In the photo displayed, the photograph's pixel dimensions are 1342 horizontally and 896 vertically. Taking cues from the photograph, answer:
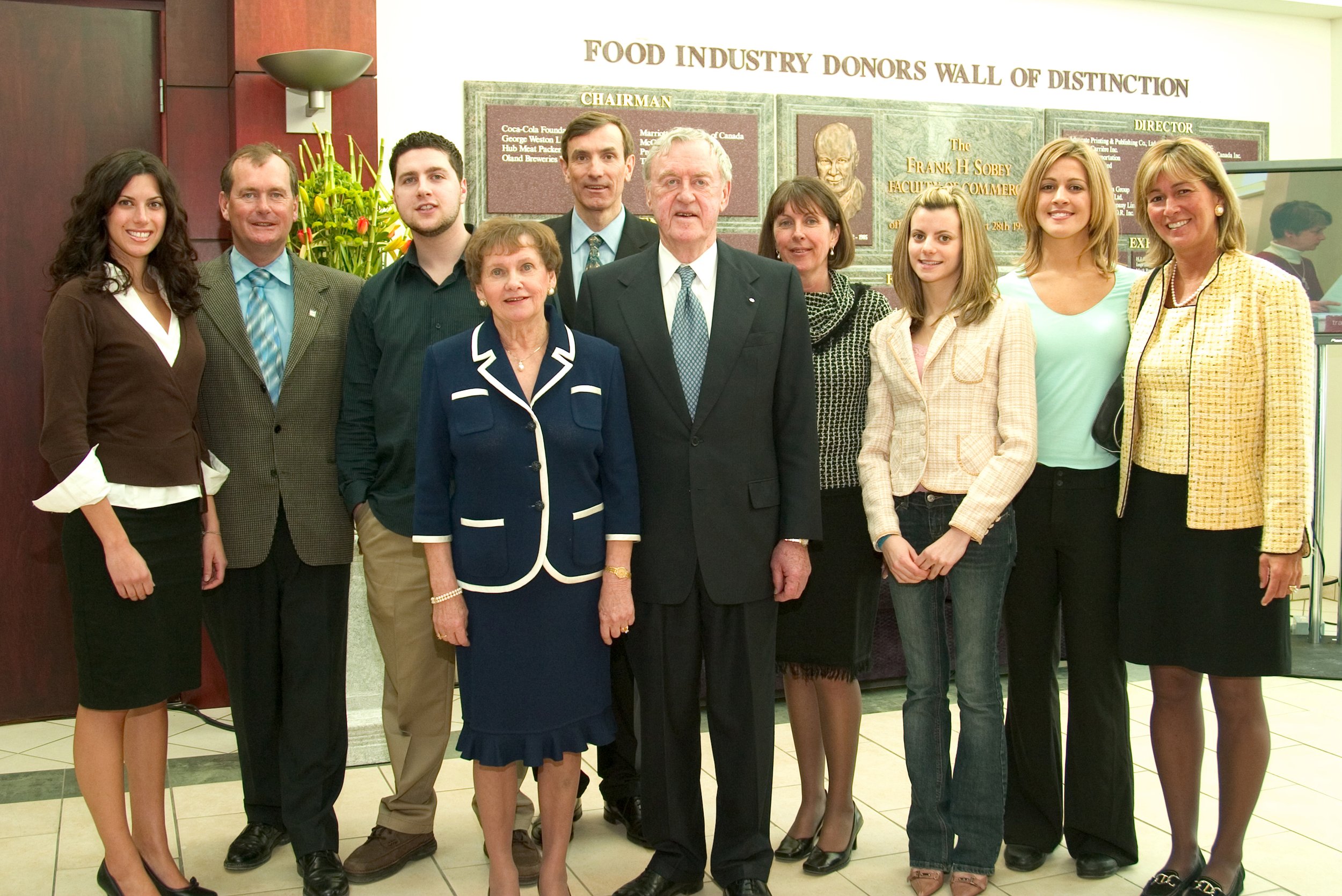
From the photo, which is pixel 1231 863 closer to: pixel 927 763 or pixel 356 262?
pixel 927 763

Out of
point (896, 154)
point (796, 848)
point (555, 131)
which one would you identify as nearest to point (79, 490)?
point (796, 848)

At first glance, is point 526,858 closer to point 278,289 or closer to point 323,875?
point 323,875

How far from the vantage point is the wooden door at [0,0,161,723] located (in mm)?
4312

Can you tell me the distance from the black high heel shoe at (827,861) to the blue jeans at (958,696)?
177mm

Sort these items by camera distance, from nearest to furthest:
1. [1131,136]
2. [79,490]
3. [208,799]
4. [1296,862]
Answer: [79,490] → [1296,862] → [208,799] → [1131,136]

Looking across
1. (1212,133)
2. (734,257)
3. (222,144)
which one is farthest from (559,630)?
(1212,133)

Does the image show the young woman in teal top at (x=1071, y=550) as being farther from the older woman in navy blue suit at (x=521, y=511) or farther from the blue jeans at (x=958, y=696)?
the older woman in navy blue suit at (x=521, y=511)

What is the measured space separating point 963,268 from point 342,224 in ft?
6.89

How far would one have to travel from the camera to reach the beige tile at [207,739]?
4.08m

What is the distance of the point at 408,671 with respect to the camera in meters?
3.04

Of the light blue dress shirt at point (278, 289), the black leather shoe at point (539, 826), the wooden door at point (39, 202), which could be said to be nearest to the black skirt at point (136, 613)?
the light blue dress shirt at point (278, 289)

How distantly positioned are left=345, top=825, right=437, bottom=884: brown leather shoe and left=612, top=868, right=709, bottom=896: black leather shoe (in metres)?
0.61

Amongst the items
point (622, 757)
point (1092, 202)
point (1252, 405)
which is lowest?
point (622, 757)

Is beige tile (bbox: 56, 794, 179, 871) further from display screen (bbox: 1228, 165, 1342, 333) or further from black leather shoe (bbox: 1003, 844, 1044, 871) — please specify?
display screen (bbox: 1228, 165, 1342, 333)
